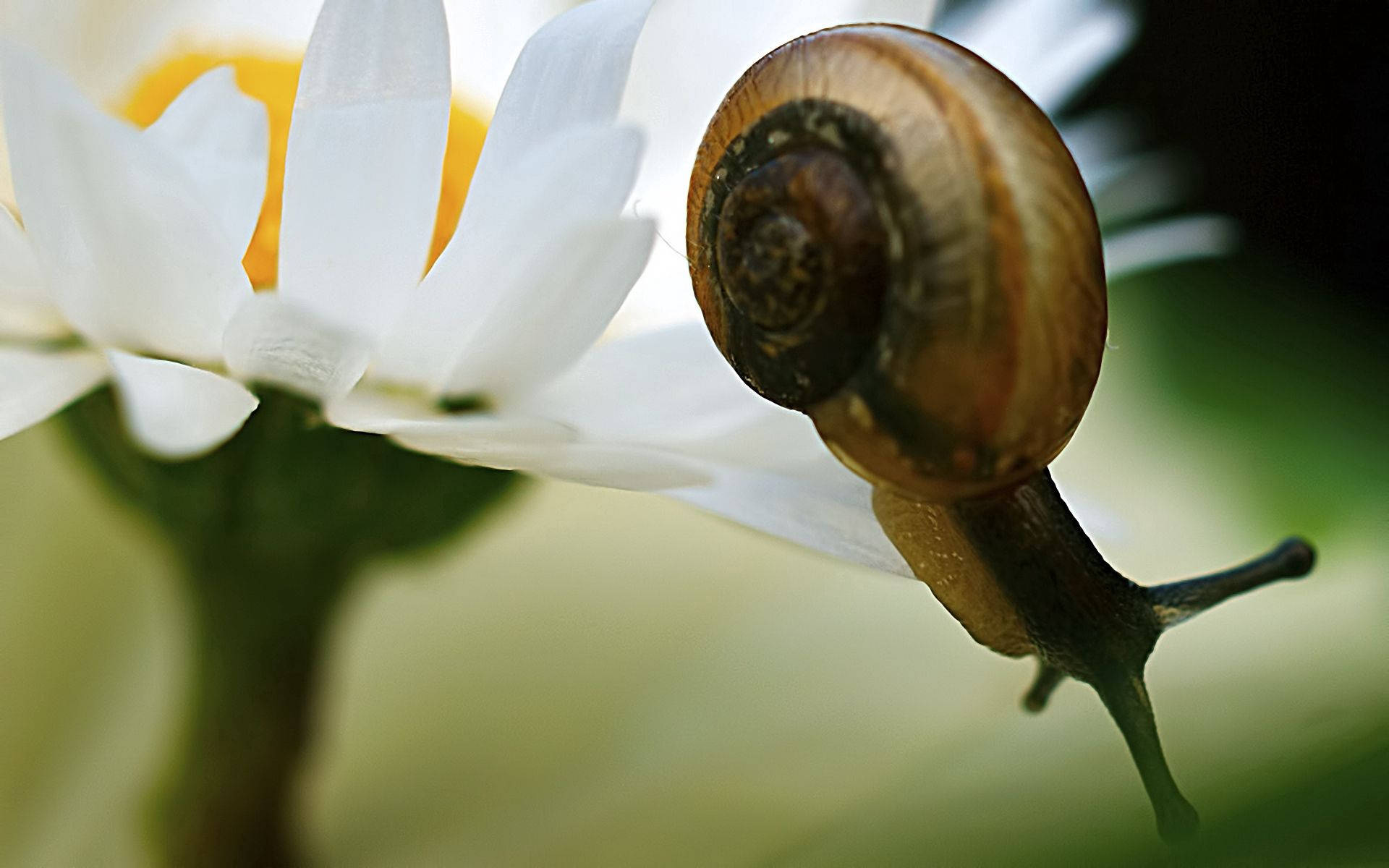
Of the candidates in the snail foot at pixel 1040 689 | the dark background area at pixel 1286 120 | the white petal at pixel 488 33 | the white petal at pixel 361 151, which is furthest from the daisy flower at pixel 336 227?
the dark background area at pixel 1286 120

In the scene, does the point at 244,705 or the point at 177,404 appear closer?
the point at 177,404

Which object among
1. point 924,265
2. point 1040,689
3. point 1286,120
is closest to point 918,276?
point 924,265

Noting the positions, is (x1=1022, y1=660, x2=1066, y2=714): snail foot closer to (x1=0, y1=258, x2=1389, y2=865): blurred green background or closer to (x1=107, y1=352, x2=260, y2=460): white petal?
(x1=0, y1=258, x2=1389, y2=865): blurred green background

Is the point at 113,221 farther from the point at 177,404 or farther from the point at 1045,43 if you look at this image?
the point at 1045,43

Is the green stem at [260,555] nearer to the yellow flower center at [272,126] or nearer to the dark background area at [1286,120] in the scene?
the yellow flower center at [272,126]

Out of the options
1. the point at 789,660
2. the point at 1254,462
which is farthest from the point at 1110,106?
the point at 789,660
